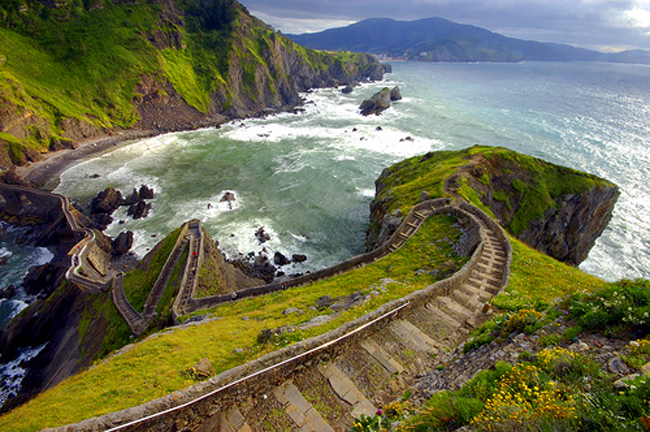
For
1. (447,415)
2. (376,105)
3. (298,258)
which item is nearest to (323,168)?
(298,258)

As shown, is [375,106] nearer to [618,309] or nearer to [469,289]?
[469,289]

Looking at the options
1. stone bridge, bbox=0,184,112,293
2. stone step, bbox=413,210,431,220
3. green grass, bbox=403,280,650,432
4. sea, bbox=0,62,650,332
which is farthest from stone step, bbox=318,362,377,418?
stone bridge, bbox=0,184,112,293

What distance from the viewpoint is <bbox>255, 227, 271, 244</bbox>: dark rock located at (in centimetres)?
4822

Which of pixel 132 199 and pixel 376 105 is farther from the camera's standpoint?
pixel 376 105

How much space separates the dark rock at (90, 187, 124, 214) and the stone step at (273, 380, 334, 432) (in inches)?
2413

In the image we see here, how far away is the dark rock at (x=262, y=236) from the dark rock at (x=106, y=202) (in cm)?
3114

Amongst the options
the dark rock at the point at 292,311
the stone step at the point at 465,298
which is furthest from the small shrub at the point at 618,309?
the dark rock at the point at 292,311

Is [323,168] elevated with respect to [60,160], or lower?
elevated

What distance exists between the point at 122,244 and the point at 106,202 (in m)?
15.1

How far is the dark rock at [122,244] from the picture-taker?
45.8m

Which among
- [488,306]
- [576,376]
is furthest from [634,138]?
[576,376]

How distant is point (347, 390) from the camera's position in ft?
33.1

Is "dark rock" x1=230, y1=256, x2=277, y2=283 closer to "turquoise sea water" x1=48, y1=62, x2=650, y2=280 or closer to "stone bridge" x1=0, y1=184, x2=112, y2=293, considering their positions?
"turquoise sea water" x1=48, y1=62, x2=650, y2=280

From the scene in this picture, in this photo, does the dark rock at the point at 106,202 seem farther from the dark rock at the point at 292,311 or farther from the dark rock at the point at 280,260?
the dark rock at the point at 292,311
